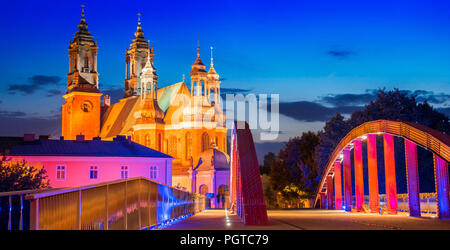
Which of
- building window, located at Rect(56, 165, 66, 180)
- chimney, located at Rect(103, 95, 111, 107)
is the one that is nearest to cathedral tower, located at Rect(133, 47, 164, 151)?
chimney, located at Rect(103, 95, 111, 107)

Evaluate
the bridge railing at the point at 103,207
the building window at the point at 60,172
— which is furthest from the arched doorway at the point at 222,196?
the bridge railing at the point at 103,207

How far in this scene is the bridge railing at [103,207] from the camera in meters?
9.30

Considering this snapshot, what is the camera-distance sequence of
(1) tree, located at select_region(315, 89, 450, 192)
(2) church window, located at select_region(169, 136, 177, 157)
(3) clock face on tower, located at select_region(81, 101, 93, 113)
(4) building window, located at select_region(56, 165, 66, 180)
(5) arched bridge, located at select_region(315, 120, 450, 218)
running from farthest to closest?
(3) clock face on tower, located at select_region(81, 101, 93, 113) → (2) church window, located at select_region(169, 136, 177, 157) → (4) building window, located at select_region(56, 165, 66, 180) → (1) tree, located at select_region(315, 89, 450, 192) → (5) arched bridge, located at select_region(315, 120, 450, 218)

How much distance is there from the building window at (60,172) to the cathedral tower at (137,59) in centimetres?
7592

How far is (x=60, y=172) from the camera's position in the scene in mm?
66250

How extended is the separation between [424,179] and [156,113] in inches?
2822

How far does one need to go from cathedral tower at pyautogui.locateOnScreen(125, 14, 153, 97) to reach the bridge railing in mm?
124181

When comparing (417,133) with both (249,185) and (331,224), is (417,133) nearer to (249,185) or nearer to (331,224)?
(331,224)

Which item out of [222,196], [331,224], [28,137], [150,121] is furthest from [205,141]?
[331,224]

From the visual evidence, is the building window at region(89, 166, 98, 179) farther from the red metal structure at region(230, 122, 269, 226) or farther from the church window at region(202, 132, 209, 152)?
the church window at region(202, 132, 209, 152)

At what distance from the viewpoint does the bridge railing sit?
30.5ft

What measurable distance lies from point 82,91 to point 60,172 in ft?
228
